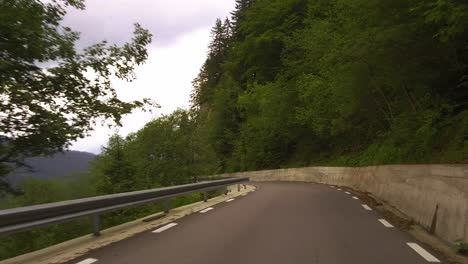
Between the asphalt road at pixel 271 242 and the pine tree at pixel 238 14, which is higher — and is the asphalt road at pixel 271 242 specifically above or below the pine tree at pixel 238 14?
below

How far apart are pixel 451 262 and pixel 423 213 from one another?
3.54 metres

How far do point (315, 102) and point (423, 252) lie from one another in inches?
1323

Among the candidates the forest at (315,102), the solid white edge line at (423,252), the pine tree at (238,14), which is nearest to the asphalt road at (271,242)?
the solid white edge line at (423,252)

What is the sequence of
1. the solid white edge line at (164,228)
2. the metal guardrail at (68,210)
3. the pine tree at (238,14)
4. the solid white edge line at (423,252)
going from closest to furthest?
the metal guardrail at (68,210)
the solid white edge line at (423,252)
the solid white edge line at (164,228)
the pine tree at (238,14)

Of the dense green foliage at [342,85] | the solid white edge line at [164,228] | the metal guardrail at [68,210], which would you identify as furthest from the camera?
the dense green foliage at [342,85]

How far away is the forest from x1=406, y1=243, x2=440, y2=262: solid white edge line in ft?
21.5

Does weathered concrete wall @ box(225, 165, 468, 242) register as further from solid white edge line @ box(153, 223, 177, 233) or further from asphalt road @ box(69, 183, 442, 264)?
solid white edge line @ box(153, 223, 177, 233)

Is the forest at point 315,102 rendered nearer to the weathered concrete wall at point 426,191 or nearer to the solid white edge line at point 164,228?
the weathered concrete wall at point 426,191

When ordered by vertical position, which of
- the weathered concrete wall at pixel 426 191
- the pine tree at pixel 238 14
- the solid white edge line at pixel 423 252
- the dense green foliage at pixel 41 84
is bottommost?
the solid white edge line at pixel 423 252

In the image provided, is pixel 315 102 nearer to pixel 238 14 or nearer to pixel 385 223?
pixel 385 223

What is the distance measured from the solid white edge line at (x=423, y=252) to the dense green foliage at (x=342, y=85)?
652 centimetres

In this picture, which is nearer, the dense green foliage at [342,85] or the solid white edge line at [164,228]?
the solid white edge line at [164,228]

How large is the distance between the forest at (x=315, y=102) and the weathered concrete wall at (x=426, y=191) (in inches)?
69.1

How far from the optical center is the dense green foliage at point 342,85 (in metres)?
16.3
